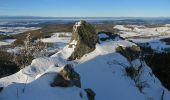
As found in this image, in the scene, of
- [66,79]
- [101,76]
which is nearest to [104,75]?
[101,76]

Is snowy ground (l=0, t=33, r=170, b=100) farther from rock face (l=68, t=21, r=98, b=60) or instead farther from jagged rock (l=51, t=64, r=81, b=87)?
rock face (l=68, t=21, r=98, b=60)

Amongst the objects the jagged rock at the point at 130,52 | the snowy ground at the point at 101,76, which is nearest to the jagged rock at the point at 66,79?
the snowy ground at the point at 101,76

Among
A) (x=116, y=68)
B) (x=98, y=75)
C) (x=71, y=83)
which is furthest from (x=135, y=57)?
(x=71, y=83)

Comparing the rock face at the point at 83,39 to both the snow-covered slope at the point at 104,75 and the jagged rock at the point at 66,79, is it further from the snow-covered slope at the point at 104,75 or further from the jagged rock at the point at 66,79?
the jagged rock at the point at 66,79

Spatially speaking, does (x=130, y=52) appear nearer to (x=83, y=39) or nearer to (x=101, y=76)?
(x=83, y=39)

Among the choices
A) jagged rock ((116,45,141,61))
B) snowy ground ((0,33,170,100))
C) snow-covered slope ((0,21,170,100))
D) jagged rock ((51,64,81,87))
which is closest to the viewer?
jagged rock ((51,64,81,87))

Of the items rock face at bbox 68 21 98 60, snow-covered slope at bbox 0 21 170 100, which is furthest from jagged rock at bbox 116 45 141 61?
rock face at bbox 68 21 98 60
